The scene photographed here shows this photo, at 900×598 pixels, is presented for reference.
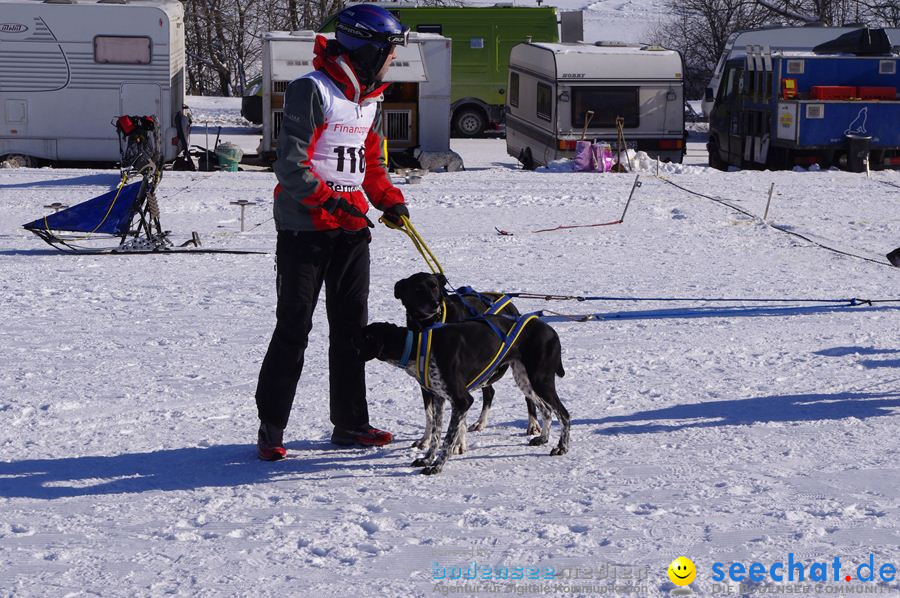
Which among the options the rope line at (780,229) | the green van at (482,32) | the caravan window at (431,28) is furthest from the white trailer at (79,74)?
the rope line at (780,229)

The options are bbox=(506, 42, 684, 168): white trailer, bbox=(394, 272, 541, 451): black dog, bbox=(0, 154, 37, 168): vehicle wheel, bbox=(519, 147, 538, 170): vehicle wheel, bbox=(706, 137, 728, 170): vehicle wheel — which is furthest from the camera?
bbox=(706, 137, 728, 170): vehicle wheel

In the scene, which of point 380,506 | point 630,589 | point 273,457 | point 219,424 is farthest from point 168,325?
point 630,589

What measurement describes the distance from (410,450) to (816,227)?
763 cm

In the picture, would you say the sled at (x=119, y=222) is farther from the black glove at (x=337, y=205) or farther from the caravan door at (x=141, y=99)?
the caravan door at (x=141, y=99)

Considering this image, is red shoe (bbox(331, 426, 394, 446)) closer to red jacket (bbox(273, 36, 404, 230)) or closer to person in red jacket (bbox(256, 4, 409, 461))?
person in red jacket (bbox(256, 4, 409, 461))

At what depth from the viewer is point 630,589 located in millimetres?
3229

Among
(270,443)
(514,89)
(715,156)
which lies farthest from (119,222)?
(715,156)

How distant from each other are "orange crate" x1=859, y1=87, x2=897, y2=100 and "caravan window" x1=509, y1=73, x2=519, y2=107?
518 centimetres

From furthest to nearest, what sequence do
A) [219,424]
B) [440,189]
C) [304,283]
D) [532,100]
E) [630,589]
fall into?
[532,100], [440,189], [219,424], [304,283], [630,589]

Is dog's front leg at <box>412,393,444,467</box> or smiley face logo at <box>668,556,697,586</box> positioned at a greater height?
dog's front leg at <box>412,393,444,467</box>

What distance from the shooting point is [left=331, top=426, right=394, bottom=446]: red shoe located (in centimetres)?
460

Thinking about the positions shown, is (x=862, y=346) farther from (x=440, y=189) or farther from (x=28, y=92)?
(x=28, y=92)

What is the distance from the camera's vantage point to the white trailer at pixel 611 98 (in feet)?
55.5

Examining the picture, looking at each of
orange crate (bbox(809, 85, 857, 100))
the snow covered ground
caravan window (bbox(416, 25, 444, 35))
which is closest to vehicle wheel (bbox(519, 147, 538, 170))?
orange crate (bbox(809, 85, 857, 100))
